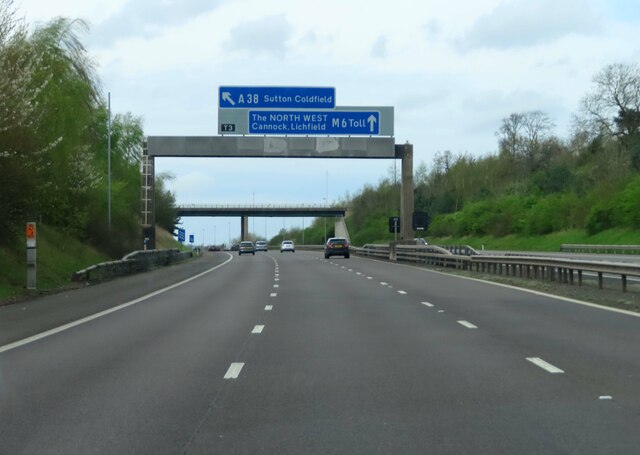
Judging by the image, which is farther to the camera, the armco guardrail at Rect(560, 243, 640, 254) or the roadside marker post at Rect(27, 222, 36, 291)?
the armco guardrail at Rect(560, 243, 640, 254)

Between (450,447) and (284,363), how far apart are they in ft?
15.7

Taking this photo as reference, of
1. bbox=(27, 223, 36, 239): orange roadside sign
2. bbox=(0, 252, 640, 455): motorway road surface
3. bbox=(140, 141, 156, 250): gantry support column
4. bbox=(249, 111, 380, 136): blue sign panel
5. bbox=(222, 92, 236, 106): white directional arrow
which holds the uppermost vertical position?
bbox=(222, 92, 236, 106): white directional arrow

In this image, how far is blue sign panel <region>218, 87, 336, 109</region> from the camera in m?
44.3

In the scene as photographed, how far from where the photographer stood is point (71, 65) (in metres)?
41.7

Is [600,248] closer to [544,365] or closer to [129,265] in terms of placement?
[129,265]

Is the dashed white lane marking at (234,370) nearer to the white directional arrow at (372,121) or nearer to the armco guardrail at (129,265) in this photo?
the armco guardrail at (129,265)

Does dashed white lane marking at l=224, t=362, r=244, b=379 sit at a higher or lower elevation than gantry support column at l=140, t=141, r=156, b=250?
lower

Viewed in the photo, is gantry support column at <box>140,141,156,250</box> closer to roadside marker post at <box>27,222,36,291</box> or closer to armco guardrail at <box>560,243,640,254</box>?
roadside marker post at <box>27,222,36,291</box>

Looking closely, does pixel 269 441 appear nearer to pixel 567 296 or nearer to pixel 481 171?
pixel 567 296

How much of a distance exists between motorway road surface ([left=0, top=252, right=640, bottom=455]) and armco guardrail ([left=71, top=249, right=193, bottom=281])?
14.6 m

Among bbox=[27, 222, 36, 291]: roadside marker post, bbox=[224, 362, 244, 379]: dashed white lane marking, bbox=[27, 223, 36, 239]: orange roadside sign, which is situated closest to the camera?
bbox=[224, 362, 244, 379]: dashed white lane marking

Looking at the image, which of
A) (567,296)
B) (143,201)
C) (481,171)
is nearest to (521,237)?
(481,171)

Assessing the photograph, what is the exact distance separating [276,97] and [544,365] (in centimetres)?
3486

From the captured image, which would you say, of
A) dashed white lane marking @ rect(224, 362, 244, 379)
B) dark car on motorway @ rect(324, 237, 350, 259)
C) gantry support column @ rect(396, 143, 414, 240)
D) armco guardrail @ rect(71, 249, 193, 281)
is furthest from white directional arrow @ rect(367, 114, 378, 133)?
dashed white lane marking @ rect(224, 362, 244, 379)
